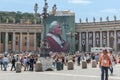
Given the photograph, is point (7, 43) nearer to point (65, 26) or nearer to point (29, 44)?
point (29, 44)

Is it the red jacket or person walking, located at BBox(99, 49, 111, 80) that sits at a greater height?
person walking, located at BBox(99, 49, 111, 80)

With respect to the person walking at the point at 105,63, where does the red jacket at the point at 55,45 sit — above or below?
below

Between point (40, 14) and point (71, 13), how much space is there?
75242mm

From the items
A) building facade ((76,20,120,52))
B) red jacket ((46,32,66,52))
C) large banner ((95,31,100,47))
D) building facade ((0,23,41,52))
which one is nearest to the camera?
red jacket ((46,32,66,52))

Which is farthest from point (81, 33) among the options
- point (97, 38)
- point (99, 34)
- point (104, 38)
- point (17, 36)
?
point (17, 36)

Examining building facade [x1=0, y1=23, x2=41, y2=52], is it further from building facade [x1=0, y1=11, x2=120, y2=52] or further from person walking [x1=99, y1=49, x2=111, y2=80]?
person walking [x1=99, y1=49, x2=111, y2=80]

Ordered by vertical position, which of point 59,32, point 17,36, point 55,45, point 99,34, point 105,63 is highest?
point 59,32

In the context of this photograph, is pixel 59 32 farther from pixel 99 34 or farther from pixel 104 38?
pixel 104 38

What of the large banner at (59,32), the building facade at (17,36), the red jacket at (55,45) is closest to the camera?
the red jacket at (55,45)

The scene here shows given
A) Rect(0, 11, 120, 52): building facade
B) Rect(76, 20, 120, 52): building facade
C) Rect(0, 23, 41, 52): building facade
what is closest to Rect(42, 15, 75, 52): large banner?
Rect(0, 11, 120, 52): building facade

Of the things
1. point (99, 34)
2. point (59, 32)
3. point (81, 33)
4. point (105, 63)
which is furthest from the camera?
point (81, 33)

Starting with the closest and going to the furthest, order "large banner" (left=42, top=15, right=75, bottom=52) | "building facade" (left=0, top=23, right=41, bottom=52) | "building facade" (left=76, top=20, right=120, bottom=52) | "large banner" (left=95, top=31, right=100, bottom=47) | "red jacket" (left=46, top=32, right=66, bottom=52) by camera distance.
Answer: "red jacket" (left=46, top=32, right=66, bottom=52) → "large banner" (left=42, top=15, right=75, bottom=52) → "building facade" (left=76, top=20, right=120, bottom=52) → "large banner" (left=95, top=31, right=100, bottom=47) → "building facade" (left=0, top=23, right=41, bottom=52)

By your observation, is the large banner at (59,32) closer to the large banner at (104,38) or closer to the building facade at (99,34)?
the building facade at (99,34)

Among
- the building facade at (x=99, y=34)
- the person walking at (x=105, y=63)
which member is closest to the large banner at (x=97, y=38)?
the building facade at (x=99, y=34)
